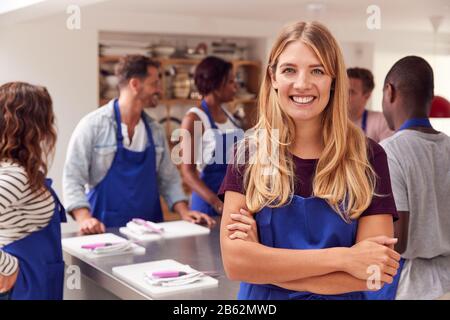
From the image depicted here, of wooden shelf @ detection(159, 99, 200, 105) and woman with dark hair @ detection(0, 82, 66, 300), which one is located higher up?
wooden shelf @ detection(159, 99, 200, 105)

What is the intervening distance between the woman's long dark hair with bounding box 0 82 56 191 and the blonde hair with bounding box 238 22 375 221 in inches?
21.6

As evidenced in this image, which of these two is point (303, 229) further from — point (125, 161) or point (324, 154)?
point (125, 161)

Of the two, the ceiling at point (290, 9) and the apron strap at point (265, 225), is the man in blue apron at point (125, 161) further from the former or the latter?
the ceiling at point (290, 9)

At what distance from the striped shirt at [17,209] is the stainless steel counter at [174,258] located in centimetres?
20

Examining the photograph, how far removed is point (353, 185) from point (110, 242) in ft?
2.83

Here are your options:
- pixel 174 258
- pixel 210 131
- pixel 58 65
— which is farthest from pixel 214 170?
pixel 58 65

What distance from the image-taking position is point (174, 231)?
1790mm

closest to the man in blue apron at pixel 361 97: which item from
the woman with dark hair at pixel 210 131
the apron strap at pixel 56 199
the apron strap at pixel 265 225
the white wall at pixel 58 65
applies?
the woman with dark hair at pixel 210 131

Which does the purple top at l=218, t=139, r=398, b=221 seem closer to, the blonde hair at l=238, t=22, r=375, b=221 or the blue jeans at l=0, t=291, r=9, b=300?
the blonde hair at l=238, t=22, r=375, b=221

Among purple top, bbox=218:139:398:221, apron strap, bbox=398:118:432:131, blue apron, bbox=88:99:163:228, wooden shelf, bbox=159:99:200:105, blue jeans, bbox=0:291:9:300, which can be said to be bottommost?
blue jeans, bbox=0:291:9:300

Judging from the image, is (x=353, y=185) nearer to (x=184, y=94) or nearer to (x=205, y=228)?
(x=205, y=228)

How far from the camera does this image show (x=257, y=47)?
4293 millimetres

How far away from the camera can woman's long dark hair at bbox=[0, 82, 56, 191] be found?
1.32 m

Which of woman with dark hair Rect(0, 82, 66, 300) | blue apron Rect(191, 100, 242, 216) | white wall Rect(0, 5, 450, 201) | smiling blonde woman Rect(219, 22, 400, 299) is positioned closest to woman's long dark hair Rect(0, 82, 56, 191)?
woman with dark hair Rect(0, 82, 66, 300)
